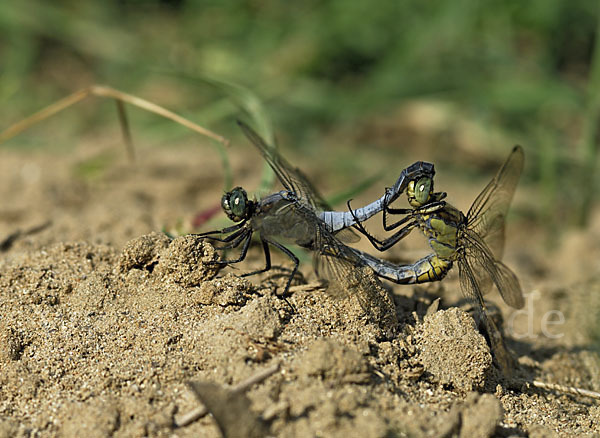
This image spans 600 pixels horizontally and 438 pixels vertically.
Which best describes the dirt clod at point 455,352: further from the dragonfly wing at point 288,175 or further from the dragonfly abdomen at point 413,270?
the dragonfly wing at point 288,175

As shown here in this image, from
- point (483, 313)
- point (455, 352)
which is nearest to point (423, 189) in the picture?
point (483, 313)

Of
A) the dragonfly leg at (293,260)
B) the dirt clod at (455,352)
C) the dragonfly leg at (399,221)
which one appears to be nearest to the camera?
the dirt clod at (455,352)

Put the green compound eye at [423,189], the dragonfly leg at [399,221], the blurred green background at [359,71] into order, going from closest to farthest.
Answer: the green compound eye at [423,189], the dragonfly leg at [399,221], the blurred green background at [359,71]

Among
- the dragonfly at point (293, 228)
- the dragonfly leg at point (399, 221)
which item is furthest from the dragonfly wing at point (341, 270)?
the dragonfly leg at point (399, 221)

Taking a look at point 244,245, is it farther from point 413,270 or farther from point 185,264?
point 413,270

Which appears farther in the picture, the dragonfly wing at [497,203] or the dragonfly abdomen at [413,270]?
the dragonfly wing at [497,203]

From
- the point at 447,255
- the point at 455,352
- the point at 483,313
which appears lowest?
the point at 455,352

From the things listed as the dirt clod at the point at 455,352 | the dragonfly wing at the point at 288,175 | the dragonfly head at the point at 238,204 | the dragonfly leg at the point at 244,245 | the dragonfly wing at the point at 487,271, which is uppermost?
the dragonfly wing at the point at 288,175

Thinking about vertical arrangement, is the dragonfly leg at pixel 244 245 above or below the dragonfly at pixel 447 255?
above
